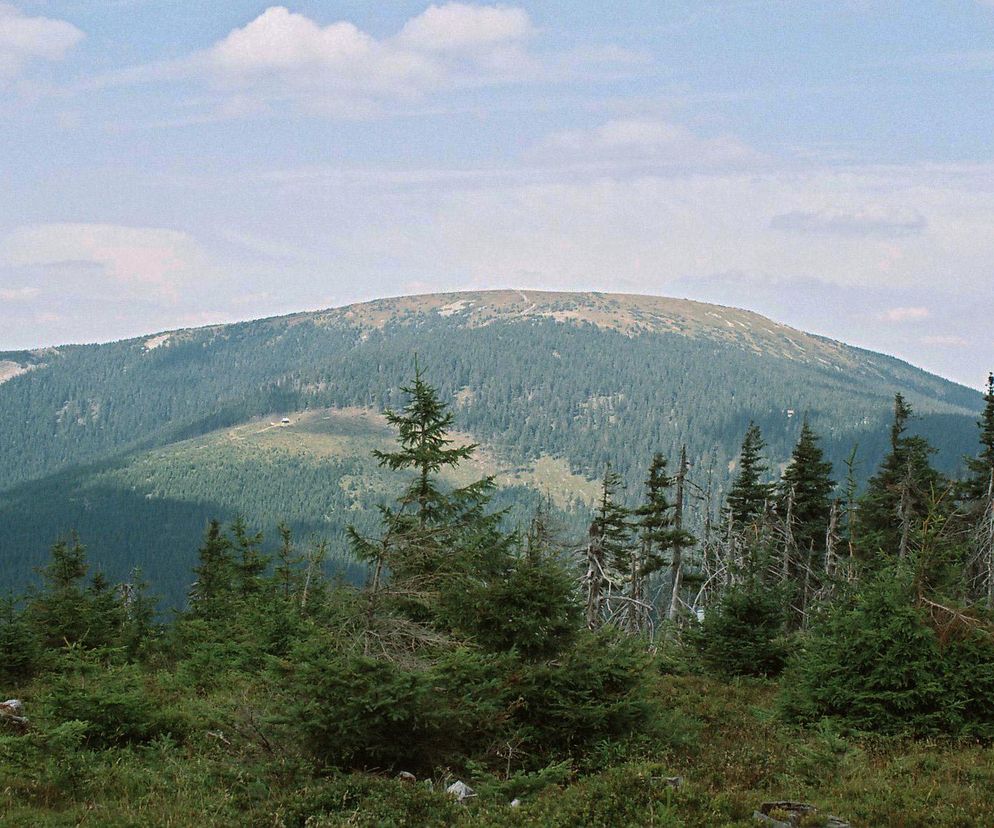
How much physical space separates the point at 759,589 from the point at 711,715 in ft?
24.4

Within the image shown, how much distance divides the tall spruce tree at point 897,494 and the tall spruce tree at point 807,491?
6.47 ft

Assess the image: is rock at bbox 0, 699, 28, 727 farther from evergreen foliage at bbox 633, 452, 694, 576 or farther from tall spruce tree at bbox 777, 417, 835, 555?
tall spruce tree at bbox 777, 417, 835, 555

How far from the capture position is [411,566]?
59.0ft

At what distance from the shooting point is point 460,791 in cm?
1081

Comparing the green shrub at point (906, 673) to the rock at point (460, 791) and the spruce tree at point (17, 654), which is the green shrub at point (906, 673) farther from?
the spruce tree at point (17, 654)

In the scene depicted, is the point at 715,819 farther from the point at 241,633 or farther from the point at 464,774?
the point at 241,633

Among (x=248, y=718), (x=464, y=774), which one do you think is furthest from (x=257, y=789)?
(x=464, y=774)

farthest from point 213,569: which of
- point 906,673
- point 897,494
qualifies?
point 906,673

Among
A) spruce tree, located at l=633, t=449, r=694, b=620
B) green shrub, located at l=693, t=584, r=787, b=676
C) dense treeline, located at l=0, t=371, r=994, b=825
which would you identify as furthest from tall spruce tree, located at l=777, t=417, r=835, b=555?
dense treeline, located at l=0, t=371, r=994, b=825

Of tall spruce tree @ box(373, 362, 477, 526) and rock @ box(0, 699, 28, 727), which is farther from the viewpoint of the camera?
tall spruce tree @ box(373, 362, 477, 526)

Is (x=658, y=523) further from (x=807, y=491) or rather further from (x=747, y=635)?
(x=747, y=635)

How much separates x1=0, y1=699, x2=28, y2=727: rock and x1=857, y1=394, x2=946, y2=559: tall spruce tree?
102 ft

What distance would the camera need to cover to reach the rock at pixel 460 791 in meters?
10.5

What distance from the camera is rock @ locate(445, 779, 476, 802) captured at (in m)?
10.5
